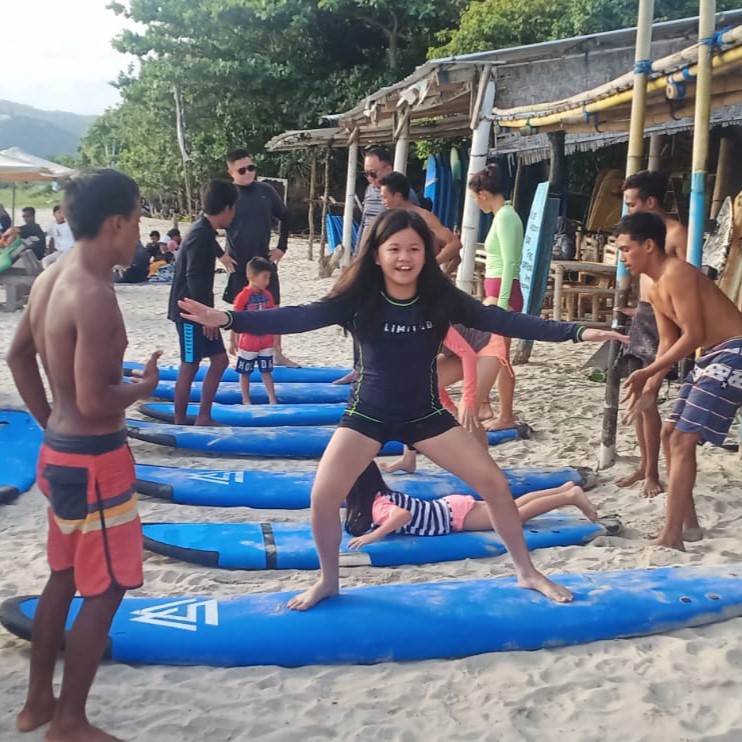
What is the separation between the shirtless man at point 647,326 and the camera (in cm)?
490

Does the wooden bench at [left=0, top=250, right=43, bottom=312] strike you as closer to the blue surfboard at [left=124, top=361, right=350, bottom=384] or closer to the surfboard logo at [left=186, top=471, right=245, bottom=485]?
the blue surfboard at [left=124, top=361, right=350, bottom=384]

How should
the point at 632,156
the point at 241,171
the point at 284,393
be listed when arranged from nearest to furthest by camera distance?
1. the point at 632,156
2. the point at 241,171
3. the point at 284,393

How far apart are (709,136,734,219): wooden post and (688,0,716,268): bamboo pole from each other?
5.82m

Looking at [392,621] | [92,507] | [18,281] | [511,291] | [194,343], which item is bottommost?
[392,621]

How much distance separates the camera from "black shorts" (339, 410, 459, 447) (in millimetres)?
3396

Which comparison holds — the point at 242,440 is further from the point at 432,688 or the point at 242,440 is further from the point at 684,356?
the point at 432,688

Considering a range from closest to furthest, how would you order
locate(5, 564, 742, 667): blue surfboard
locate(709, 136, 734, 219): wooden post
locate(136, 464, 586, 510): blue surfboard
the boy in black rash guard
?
1. locate(5, 564, 742, 667): blue surfboard
2. locate(136, 464, 586, 510): blue surfboard
3. the boy in black rash guard
4. locate(709, 136, 734, 219): wooden post

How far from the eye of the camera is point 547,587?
3.57 meters

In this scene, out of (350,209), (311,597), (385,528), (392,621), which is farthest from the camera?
(350,209)

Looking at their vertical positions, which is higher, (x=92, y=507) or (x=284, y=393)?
(x=92, y=507)

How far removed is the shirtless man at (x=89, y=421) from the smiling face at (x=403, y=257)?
3.58ft

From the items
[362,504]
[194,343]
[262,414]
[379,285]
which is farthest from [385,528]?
[262,414]

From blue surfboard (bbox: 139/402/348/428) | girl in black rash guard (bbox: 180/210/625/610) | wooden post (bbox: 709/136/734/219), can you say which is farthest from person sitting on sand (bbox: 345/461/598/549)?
wooden post (bbox: 709/136/734/219)

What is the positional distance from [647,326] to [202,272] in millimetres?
3035
